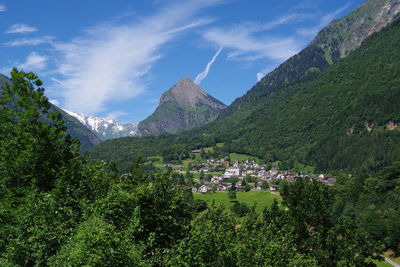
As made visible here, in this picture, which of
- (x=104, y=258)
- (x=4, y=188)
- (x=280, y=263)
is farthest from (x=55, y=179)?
(x=280, y=263)

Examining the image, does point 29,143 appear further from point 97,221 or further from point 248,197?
point 248,197

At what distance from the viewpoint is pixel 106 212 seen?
1798 cm

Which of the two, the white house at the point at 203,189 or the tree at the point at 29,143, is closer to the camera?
the tree at the point at 29,143

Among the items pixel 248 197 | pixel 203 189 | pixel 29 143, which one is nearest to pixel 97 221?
pixel 29 143

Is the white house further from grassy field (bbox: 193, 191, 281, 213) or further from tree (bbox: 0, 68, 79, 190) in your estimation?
tree (bbox: 0, 68, 79, 190)

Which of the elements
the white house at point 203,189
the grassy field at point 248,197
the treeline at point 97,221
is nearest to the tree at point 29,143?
the treeline at point 97,221

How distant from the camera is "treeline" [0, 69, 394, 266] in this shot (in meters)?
15.2

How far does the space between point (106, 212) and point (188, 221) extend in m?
8.25

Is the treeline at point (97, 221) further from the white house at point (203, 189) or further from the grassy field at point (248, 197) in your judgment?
the white house at point (203, 189)

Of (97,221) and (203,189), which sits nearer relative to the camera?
(97,221)

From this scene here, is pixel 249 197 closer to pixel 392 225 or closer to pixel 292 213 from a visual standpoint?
pixel 392 225

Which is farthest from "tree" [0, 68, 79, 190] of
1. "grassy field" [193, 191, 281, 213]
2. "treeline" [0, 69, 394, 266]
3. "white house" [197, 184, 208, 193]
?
"white house" [197, 184, 208, 193]

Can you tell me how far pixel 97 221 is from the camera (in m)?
15.2

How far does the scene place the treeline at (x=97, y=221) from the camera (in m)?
15.2
